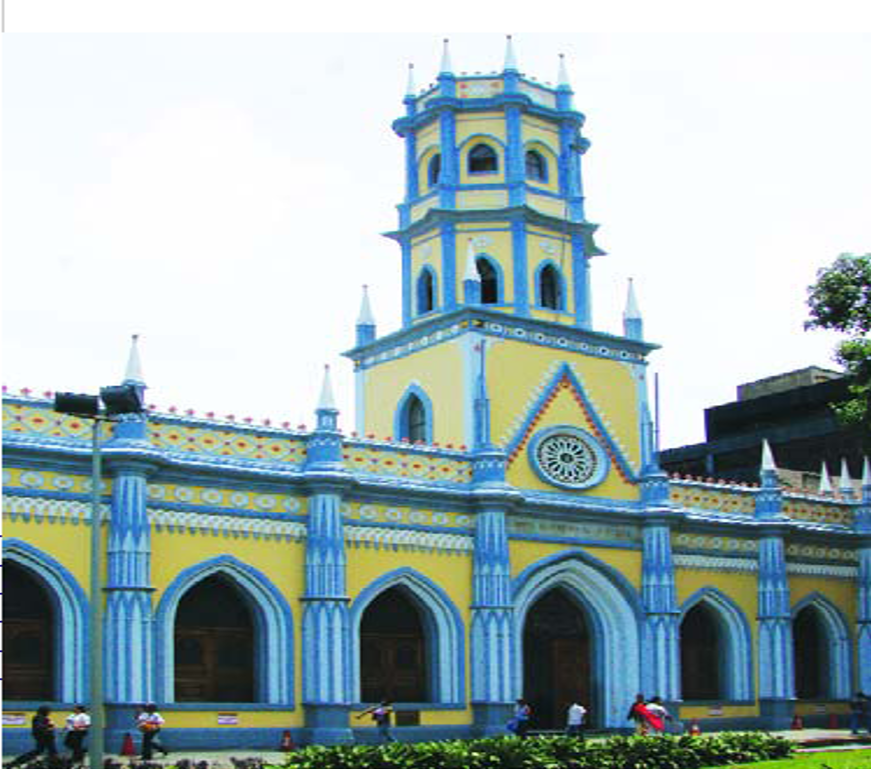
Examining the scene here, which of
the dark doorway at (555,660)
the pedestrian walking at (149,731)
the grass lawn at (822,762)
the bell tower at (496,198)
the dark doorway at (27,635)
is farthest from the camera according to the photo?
the bell tower at (496,198)

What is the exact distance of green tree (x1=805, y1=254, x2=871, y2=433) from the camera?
32.9 metres

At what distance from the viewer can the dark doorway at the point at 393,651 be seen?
111ft

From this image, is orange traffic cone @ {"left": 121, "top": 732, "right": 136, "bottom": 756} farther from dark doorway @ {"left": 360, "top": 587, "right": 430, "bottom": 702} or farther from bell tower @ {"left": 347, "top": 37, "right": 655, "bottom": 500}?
bell tower @ {"left": 347, "top": 37, "right": 655, "bottom": 500}

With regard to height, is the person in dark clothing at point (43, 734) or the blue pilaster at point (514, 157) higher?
the blue pilaster at point (514, 157)

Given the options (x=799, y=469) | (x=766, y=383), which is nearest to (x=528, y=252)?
(x=799, y=469)

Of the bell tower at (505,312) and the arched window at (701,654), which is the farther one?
the arched window at (701,654)

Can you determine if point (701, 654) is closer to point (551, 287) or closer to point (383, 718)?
point (551, 287)

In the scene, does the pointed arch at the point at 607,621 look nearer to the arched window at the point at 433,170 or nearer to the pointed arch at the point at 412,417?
the pointed arch at the point at 412,417

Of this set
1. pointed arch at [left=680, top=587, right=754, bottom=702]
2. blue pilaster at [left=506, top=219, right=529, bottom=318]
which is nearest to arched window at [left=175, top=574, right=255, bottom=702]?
blue pilaster at [left=506, top=219, right=529, bottom=318]

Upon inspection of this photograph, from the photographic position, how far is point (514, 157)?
130ft

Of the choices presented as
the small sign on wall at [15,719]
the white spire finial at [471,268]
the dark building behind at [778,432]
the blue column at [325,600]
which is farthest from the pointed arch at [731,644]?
the small sign on wall at [15,719]

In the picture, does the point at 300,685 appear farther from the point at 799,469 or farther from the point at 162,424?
the point at 799,469

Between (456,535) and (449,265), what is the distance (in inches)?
303

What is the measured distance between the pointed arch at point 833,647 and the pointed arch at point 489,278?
13.2 m
